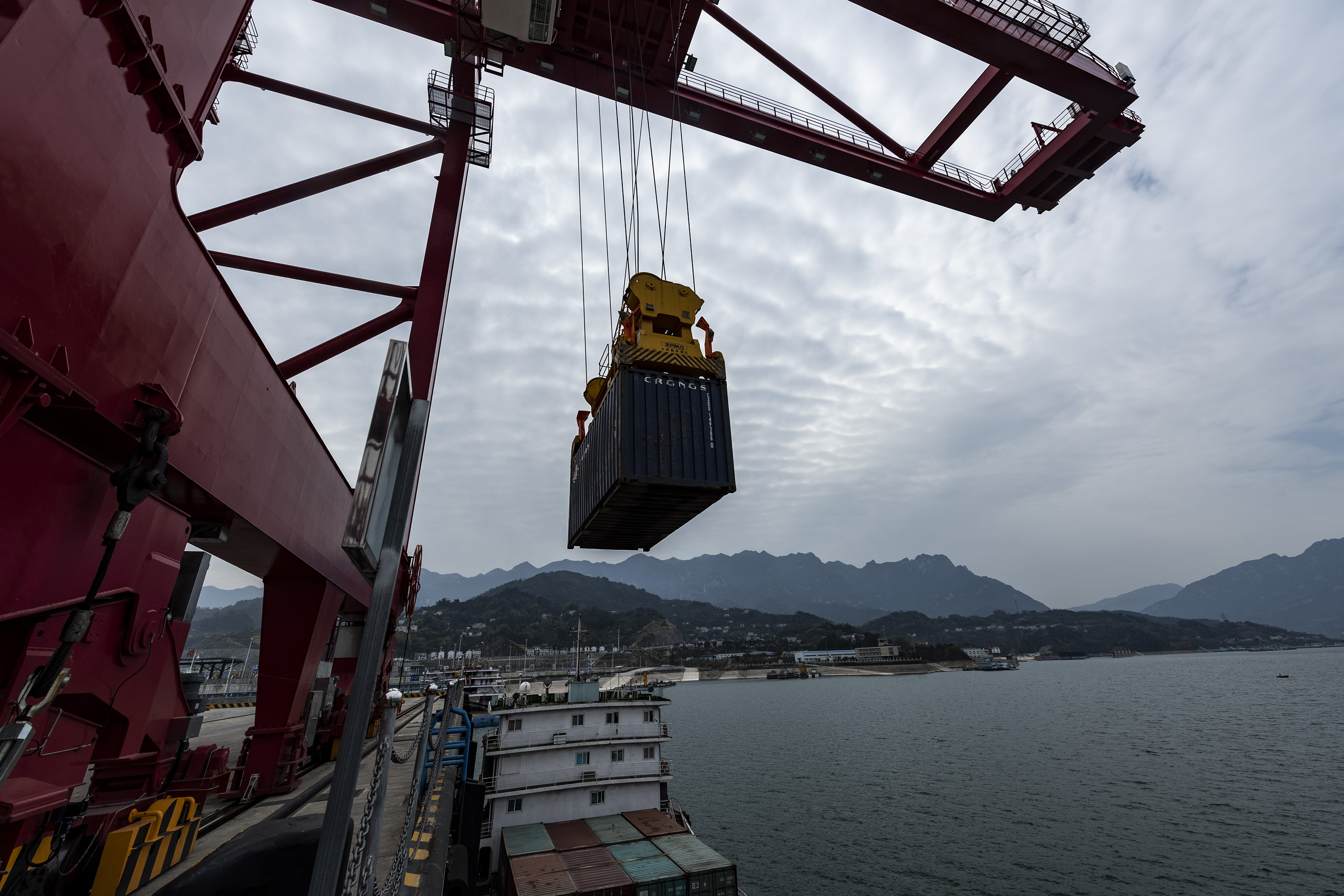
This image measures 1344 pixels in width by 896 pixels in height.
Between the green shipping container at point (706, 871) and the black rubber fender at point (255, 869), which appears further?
the green shipping container at point (706, 871)

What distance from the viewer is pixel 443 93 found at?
1777 cm

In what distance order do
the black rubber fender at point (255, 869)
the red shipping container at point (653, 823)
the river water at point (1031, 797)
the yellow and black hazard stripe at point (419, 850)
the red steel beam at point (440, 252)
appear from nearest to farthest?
the black rubber fender at point (255, 869) → the yellow and black hazard stripe at point (419, 850) → the red steel beam at point (440, 252) → the red shipping container at point (653, 823) → the river water at point (1031, 797)

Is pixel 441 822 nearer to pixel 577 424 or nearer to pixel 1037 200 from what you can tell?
pixel 577 424

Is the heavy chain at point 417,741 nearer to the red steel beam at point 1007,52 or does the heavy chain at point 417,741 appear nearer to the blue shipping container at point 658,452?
the blue shipping container at point 658,452

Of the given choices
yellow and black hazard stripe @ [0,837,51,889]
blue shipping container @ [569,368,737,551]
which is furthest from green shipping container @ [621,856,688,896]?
yellow and black hazard stripe @ [0,837,51,889]

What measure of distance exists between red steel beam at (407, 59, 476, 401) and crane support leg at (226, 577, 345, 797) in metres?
6.48

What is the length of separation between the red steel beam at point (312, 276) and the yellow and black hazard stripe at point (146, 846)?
38.2ft

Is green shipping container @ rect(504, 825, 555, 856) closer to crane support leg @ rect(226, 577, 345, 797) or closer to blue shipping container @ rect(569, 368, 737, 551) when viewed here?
crane support leg @ rect(226, 577, 345, 797)

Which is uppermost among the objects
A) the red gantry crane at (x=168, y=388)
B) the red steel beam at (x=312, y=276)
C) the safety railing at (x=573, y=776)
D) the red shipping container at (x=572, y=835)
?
the red steel beam at (x=312, y=276)

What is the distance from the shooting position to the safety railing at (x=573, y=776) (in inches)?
868

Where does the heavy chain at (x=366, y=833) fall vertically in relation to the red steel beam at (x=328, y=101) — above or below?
below

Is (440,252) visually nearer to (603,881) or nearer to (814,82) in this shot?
(814,82)

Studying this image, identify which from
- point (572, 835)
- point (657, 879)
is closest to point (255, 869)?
point (657, 879)

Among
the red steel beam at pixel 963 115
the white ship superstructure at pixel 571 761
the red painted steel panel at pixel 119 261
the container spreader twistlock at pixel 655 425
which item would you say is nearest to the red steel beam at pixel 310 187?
the red painted steel panel at pixel 119 261
